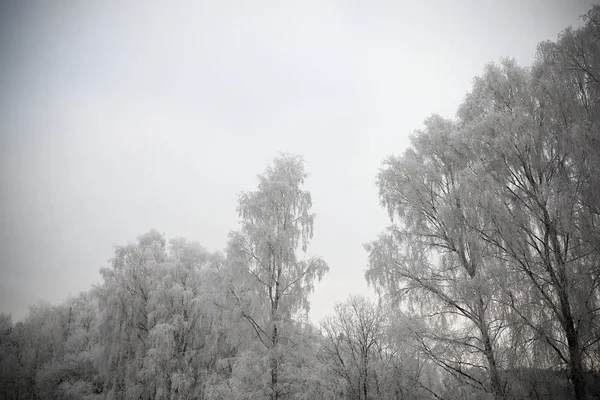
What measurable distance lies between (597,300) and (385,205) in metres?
5.03

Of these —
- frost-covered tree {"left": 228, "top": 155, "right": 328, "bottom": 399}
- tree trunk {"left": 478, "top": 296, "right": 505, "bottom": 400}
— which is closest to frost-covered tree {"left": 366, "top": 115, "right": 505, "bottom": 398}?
tree trunk {"left": 478, "top": 296, "right": 505, "bottom": 400}

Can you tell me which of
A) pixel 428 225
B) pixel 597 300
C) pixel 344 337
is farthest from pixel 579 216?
pixel 344 337

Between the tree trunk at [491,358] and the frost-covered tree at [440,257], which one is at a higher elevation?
the frost-covered tree at [440,257]

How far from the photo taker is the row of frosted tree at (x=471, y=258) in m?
6.00

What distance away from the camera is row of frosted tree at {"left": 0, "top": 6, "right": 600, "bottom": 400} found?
600 cm

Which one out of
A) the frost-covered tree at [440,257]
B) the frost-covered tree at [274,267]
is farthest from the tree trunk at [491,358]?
the frost-covered tree at [274,267]

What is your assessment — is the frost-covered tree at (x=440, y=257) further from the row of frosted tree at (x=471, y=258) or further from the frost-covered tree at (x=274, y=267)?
the frost-covered tree at (x=274, y=267)

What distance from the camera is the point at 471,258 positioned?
7.59 m

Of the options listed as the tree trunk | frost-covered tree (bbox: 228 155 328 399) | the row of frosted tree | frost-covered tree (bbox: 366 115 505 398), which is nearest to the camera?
the row of frosted tree

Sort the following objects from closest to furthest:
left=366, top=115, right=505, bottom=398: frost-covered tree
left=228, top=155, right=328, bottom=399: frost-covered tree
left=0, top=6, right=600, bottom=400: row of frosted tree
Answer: left=0, top=6, right=600, bottom=400: row of frosted tree, left=366, top=115, right=505, bottom=398: frost-covered tree, left=228, top=155, right=328, bottom=399: frost-covered tree

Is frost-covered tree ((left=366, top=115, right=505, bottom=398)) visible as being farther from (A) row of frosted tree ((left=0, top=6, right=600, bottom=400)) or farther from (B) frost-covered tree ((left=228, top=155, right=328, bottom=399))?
(B) frost-covered tree ((left=228, top=155, right=328, bottom=399))

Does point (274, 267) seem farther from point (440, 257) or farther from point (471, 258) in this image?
point (471, 258)

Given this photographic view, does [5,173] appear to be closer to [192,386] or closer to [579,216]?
[192,386]

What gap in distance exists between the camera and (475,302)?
6945mm
